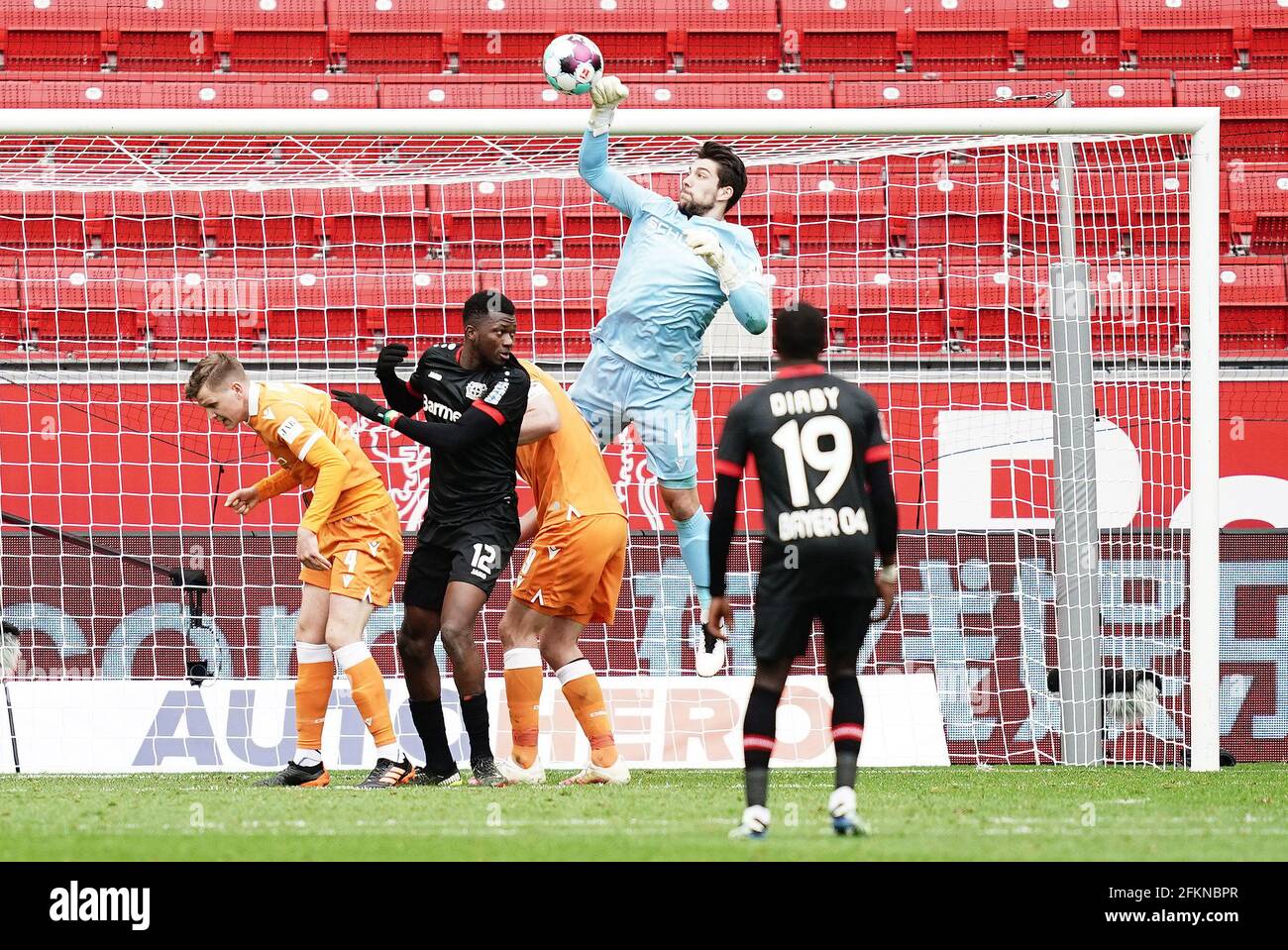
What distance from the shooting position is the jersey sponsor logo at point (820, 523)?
14.7 feet

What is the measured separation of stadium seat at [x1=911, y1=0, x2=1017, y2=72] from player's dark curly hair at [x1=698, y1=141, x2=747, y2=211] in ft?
21.7

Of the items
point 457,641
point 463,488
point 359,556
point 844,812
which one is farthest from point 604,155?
point 844,812

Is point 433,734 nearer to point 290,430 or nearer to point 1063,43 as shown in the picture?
point 290,430

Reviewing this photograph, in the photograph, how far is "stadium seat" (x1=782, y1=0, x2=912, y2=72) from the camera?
13.0 m

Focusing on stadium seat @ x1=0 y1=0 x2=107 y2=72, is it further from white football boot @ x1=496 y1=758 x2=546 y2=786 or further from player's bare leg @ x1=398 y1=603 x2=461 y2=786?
white football boot @ x1=496 y1=758 x2=546 y2=786

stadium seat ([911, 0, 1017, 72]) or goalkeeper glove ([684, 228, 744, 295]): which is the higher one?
stadium seat ([911, 0, 1017, 72])

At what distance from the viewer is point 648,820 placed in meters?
4.79

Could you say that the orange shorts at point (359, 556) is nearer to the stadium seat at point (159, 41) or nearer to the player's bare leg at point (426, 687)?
the player's bare leg at point (426, 687)

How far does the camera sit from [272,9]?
12906 millimetres

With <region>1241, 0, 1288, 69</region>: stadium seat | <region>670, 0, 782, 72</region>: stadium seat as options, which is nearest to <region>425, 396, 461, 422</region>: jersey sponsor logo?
<region>670, 0, 782, 72</region>: stadium seat

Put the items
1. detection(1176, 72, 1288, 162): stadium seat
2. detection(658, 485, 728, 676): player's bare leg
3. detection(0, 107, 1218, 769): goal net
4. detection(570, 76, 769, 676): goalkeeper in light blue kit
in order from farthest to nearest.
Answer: detection(1176, 72, 1288, 162): stadium seat, detection(0, 107, 1218, 769): goal net, detection(658, 485, 728, 676): player's bare leg, detection(570, 76, 769, 676): goalkeeper in light blue kit

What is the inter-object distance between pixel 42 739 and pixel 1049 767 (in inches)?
191

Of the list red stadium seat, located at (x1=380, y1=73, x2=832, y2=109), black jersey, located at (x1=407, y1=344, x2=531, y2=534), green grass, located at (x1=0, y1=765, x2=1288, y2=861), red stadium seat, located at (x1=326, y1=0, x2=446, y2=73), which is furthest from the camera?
red stadium seat, located at (x1=326, y1=0, x2=446, y2=73)

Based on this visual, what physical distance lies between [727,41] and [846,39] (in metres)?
0.95
